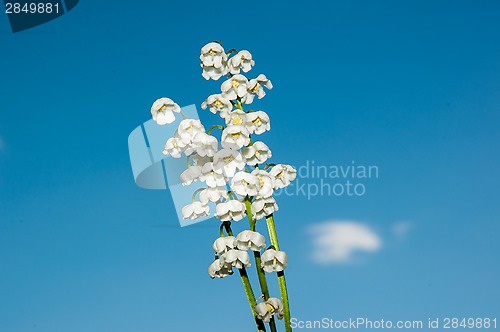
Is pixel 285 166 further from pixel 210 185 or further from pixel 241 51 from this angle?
pixel 241 51

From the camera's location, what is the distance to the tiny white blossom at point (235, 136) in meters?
2.09

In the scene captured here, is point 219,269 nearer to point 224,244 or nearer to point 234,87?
point 224,244

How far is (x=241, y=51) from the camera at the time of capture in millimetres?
2359

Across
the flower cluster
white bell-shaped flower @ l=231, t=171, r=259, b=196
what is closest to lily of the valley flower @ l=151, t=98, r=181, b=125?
the flower cluster

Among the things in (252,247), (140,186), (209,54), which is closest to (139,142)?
(140,186)

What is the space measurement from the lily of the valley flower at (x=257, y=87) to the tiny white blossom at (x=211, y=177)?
33cm

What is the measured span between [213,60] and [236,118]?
0.32 m

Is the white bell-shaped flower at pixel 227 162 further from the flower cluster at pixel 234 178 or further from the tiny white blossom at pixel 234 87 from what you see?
the tiny white blossom at pixel 234 87

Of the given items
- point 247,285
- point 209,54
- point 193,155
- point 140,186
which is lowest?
point 247,285

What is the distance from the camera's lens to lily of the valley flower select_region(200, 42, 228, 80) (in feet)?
7.69

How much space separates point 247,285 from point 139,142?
10.1 ft

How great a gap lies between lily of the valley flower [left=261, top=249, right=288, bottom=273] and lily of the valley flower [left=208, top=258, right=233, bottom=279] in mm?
125

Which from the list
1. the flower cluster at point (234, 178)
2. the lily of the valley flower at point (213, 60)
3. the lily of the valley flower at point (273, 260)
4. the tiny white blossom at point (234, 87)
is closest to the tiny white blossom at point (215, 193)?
the flower cluster at point (234, 178)

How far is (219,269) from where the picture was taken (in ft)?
7.09
